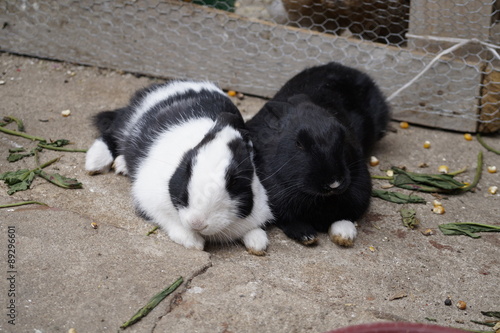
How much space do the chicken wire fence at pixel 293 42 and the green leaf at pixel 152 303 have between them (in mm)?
2558

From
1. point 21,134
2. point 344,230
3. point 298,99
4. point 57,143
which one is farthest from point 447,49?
point 21,134

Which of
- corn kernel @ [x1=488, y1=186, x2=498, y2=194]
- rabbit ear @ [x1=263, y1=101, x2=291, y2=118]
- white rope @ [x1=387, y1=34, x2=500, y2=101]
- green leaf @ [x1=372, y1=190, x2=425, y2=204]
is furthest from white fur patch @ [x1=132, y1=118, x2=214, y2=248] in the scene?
corn kernel @ [x1=488, y1=186, x2=498, y2=194]

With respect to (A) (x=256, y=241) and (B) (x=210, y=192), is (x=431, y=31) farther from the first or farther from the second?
(B) (x=210, y=192)

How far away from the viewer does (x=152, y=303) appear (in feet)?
9.41

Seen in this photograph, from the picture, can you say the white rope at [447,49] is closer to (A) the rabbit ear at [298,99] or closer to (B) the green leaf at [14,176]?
(A) the rabbit ear at [298,99]

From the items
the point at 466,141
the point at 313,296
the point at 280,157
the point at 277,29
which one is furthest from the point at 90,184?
the point at 466,141

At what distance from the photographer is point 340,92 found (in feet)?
14.2

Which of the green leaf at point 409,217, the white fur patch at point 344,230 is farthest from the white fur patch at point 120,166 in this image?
the green leaf at point 409,217

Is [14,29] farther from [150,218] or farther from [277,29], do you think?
[150,218]

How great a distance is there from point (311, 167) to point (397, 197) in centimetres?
100

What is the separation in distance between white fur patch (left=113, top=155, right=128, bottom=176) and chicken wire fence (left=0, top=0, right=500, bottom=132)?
57.5 inches

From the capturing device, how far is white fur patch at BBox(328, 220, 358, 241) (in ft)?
11.6

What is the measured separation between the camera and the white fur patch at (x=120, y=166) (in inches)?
161

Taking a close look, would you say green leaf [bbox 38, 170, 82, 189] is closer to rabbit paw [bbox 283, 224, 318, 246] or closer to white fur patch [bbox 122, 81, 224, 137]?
white fur patch [bbox 122, 81, 224, 137]
